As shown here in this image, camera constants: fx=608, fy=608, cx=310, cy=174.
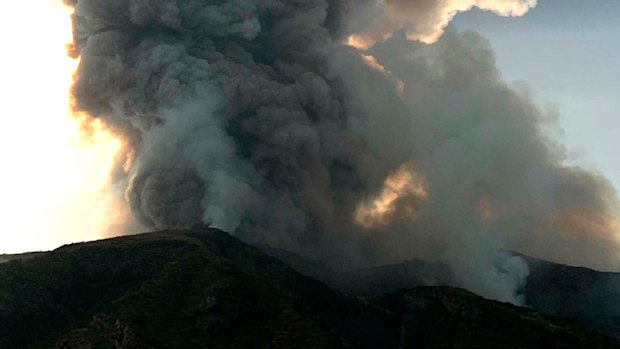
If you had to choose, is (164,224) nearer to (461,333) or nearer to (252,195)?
(252,195)

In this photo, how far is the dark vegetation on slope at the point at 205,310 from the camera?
2203 inches

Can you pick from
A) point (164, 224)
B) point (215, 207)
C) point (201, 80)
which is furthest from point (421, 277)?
point (201, 80)

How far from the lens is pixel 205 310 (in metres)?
60.4

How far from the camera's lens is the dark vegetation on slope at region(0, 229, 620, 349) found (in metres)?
56.0

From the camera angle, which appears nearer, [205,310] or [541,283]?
[205,310]

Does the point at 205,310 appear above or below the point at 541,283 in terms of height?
below

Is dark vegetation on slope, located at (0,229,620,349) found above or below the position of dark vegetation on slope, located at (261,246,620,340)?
below

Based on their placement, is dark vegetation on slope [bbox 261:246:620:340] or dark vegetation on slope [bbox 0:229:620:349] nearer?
dark vegetation on slope [bbox 0:229:620:349]

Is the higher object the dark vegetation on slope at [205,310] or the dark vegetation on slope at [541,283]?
the dark vegetation on slope at [541,283]

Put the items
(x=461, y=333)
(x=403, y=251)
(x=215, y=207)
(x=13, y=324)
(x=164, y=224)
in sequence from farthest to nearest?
(x=403, y=251) < (x=164, y=224) < (x=215, y=207) < (x=461, y=333) < (x=13, y=324)

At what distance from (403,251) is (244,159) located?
38.1m

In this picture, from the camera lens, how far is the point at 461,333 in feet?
210

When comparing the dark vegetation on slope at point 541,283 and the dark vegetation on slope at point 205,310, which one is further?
the dark vegetation on slope at point 541,283

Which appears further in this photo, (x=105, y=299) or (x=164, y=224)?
(x=164, y=224)
